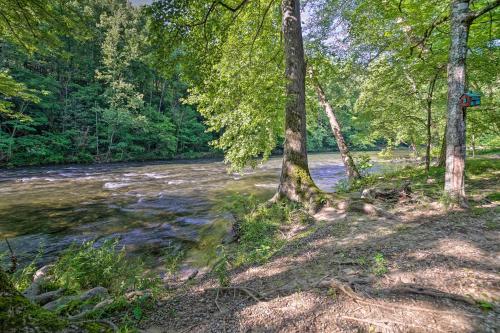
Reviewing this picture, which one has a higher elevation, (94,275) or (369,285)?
(369,285)

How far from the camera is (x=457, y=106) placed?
5152 mm

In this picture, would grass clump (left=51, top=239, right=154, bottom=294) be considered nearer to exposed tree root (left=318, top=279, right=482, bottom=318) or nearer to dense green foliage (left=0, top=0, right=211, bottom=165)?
exposed tree root (left=318, top=279, right=482, bottom=318)

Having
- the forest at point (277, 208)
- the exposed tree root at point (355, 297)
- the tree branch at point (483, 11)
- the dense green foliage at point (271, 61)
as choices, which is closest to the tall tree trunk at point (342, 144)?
the forest at point (277, 208)

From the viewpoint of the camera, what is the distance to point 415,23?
8180mm

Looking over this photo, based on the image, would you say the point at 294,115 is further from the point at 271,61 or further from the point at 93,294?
the point at 93,294

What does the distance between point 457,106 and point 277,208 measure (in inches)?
177

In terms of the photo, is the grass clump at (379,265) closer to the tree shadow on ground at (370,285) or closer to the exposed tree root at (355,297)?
the tree shadow on ground at (370,285)

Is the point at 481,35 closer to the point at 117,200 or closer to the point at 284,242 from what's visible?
the point at 284,242

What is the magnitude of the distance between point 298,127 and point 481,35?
6228 mm

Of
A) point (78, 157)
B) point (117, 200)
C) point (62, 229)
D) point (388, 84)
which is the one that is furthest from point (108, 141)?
point (388, 84)

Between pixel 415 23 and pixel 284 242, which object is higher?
pixel 415 23

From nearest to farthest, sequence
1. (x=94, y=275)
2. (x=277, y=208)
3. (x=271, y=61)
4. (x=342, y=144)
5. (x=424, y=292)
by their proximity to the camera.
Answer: (x=424, y=292) → (x=94, y=275) → (x=277, y=208) → (x=271, y=61) → (x=342, y=144)

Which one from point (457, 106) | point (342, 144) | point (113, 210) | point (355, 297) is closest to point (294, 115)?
point (457, 106)

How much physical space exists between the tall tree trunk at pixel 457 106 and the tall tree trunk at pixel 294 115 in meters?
3.13
